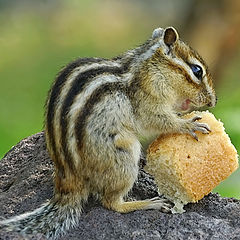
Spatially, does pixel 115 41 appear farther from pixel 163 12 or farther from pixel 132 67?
pixel 132 67

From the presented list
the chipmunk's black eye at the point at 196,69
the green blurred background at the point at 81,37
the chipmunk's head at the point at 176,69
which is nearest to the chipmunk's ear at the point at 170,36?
the chipmunk's head at the point at 176,69

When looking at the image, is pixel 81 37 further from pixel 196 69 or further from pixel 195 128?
pixel 195 128

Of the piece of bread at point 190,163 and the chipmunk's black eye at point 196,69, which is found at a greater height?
the chipmunk's black eye at point 196,69

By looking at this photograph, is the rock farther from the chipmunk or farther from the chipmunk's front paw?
the chipmunk's front paw

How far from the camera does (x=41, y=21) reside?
7738 mm

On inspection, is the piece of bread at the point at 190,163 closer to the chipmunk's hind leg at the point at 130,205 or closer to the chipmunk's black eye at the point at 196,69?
the chipmunk's hind leg at the point at 130,205

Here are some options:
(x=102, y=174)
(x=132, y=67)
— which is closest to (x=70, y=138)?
(x=102, y=174)

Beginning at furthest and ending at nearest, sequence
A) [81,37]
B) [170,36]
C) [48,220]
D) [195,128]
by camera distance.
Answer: [81,37] < [170,36] < [195,128] < [48,220]

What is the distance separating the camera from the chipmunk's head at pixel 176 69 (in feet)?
10.5

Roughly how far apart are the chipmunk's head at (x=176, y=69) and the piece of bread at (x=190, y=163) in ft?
0.73

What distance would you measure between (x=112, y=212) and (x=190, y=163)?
41 cm

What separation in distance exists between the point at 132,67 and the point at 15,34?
15.0 ft

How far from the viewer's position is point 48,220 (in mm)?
2979

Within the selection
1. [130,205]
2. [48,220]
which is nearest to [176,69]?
[130,205]
